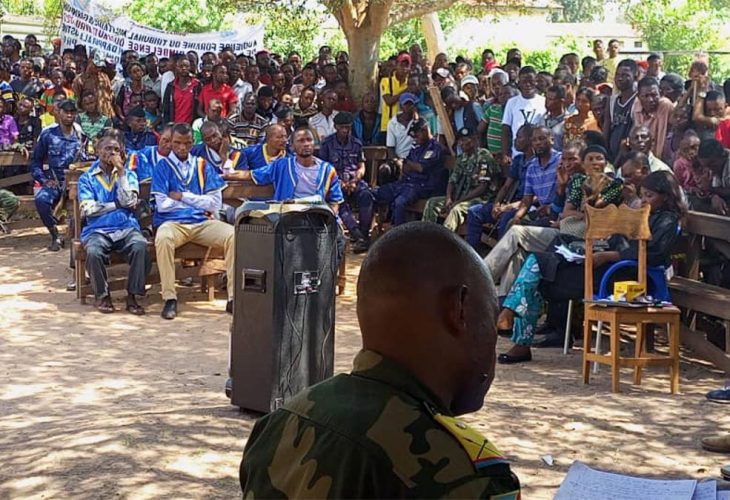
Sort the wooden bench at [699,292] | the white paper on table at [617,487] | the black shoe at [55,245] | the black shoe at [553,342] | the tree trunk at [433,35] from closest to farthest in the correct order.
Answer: the white paper on table at [617,487]
the wooden bench at [699,292]
the black shoe at [553,342]
the black shoe at [55,245]
the tree trunk at [433,35]

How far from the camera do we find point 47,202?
42.4ft

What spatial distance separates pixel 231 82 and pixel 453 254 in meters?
14.4

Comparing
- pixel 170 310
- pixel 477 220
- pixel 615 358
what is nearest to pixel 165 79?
pixel 477 220

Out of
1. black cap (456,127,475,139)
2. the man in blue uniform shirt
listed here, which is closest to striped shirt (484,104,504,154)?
black cap (456,127,475,139)

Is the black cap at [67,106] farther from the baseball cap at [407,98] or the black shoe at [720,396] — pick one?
the black shoe at [720,396]

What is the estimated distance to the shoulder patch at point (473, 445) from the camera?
5.69 ft

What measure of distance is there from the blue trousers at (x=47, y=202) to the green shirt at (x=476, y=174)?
4670mm

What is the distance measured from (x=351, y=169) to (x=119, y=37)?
7.86 meters

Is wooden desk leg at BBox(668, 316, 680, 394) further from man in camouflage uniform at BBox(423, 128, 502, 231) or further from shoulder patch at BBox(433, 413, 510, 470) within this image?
shoulder patch at BBox(433, 413, 510, 470)

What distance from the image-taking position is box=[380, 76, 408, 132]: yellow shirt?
1432cm

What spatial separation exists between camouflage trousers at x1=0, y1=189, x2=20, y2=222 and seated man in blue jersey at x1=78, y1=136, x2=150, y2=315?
4.20m

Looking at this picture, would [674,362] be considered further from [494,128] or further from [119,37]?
[119,37]

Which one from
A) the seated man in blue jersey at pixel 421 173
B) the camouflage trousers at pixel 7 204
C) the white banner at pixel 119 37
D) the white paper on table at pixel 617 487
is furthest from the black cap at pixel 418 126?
the white paper on table at pixel 617 487

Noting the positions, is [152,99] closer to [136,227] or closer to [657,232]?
[136,227]
